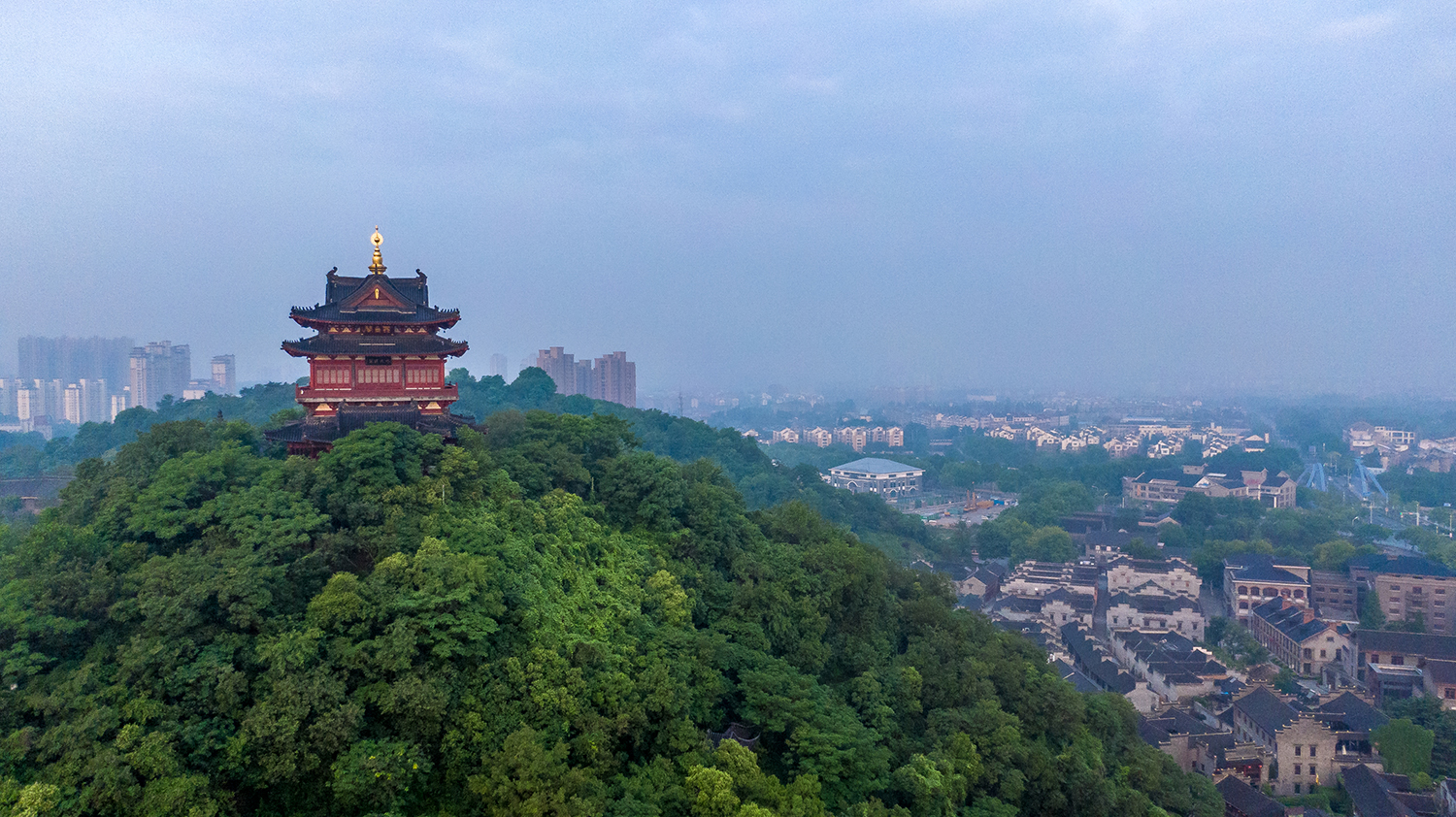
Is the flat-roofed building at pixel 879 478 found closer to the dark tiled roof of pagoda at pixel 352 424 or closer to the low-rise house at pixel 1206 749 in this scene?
the low-rise house at pixel 1206 749

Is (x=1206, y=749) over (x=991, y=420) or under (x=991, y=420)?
under

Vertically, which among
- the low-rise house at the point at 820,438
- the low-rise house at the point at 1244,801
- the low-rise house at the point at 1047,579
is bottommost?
the low-rise house at the point at 1244,801

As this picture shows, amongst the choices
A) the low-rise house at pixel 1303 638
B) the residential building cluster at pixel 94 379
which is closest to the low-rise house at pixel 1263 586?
the low-rise house at pixel 1303 638

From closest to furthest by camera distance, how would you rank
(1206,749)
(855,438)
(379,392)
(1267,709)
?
(379,392) → (1206,749) → (1267,709) → (855,438)

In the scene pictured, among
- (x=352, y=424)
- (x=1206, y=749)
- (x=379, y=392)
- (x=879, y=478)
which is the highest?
(x=379, y=392)

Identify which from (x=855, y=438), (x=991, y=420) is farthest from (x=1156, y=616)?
(x=991, y=420)

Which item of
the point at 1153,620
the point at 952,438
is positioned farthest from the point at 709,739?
the point at 952,438

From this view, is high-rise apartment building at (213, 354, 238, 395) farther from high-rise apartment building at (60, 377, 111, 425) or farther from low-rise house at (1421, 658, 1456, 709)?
low-rise house at (1421, 658, 1456, 709)

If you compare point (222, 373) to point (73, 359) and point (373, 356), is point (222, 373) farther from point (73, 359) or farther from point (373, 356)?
point (373, 356)
